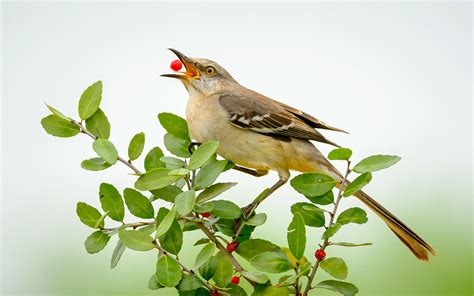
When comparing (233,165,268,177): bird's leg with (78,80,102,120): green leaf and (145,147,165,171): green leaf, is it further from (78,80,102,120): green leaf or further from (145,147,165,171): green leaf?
(78,80,102,120): green leaf

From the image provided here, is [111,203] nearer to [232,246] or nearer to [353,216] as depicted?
[232,246]

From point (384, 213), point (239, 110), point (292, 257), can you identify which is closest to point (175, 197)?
point (292, 257)

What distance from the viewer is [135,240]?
2113mm

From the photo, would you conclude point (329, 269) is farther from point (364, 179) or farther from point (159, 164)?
point (159, 164)

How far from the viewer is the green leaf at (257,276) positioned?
2.09 meters

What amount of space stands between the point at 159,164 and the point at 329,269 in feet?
2.73

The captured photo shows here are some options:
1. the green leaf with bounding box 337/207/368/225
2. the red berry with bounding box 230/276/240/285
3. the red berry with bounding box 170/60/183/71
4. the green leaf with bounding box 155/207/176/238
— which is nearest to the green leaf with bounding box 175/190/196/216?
the green leaf with bounding box 155/207/176/238

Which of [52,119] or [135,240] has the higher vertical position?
[52,119]

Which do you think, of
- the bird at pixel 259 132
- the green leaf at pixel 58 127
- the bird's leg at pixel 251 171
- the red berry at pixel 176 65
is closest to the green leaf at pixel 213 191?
the green leaf at pixel 58 127

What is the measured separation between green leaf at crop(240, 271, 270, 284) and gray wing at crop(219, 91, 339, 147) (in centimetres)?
175

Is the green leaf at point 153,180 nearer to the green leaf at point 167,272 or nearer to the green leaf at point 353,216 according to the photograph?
the green leaf at point 167,272

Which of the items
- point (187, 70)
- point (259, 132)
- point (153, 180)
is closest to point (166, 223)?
point (153, 180)

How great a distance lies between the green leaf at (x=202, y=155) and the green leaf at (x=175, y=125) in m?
0.44

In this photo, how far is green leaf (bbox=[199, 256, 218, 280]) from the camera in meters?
2.20
